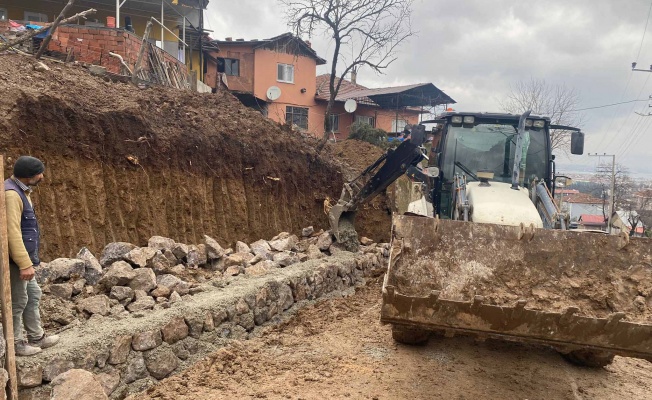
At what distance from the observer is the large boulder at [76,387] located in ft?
11.5

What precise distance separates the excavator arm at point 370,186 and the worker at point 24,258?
5035 mm

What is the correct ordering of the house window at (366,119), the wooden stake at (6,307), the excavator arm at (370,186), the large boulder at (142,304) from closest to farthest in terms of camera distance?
the wooden stake at (6,307), the large boulder at (142,304), the excavator arm at (370,186), the house window at (366,119)

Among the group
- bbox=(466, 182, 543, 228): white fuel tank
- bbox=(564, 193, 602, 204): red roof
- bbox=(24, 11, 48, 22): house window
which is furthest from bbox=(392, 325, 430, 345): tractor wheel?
bbox=(564, 193, 602, 204): red roof

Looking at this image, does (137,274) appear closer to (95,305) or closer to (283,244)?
(95,305)

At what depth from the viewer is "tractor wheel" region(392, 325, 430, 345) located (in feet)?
16.5

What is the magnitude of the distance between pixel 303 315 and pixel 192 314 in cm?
195

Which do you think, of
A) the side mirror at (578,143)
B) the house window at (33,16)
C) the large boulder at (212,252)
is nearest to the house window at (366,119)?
the house window at (33,16)

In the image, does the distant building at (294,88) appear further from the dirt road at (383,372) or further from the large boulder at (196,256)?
the dirt road at (383,372)

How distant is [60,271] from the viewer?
4816 millimetres

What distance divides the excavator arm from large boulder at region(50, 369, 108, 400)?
17.0 feet

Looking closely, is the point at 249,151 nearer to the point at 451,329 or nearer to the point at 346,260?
the point at 346,260

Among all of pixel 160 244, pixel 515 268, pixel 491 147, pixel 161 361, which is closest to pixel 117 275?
pixel 161 361

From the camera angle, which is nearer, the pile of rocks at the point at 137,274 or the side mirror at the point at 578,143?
the pile of rocks at the point at 137,274

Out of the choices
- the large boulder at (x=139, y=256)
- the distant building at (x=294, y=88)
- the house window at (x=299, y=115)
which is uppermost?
the distant building at (x=294, y=88)
